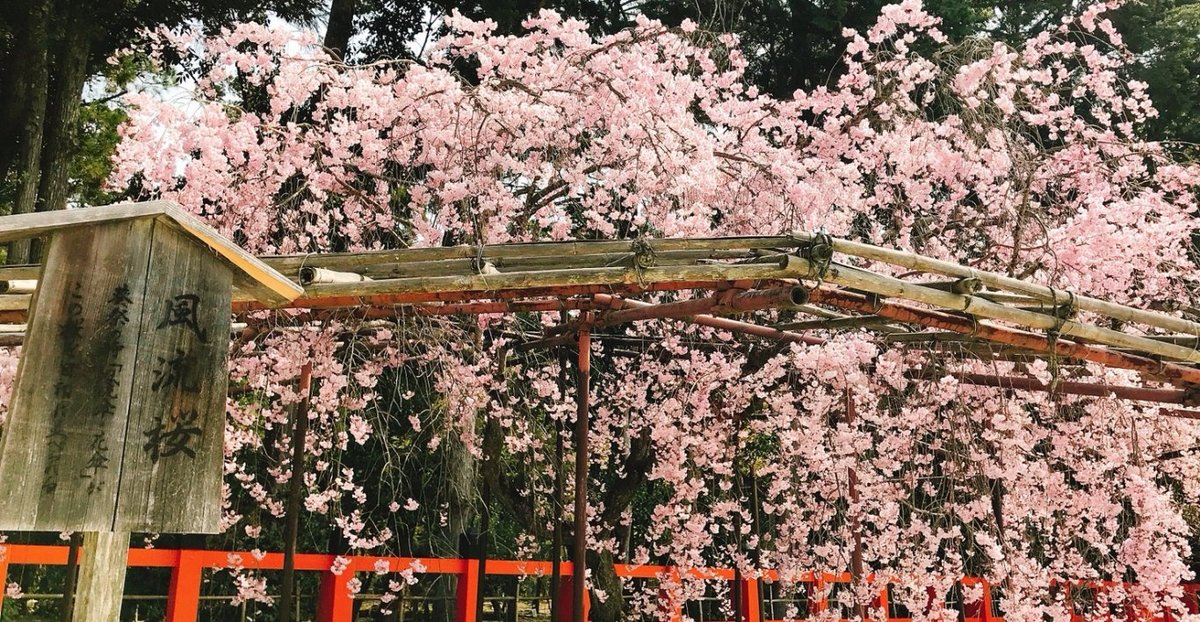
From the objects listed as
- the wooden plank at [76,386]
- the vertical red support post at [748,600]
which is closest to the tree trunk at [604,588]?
the vertical red support post at [748,600]

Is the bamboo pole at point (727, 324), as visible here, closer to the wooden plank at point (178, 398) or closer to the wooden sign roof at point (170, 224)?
the wooden sign roof at point (170, 224)

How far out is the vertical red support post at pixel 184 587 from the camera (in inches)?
213

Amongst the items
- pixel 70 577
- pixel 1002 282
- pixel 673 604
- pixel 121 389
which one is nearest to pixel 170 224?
pixel 121 389

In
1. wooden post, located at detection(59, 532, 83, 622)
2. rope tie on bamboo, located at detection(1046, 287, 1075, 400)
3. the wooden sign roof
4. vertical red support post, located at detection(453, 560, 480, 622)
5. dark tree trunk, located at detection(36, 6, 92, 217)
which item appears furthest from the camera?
dark tree trunk, located at detection(36, 6, 92, 217)

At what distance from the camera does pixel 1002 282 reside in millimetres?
4133

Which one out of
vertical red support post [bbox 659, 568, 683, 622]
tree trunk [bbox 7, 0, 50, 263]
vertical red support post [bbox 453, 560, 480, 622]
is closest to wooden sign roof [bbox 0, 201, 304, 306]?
vertical red support post [bbox 453, 560, 480, 622]

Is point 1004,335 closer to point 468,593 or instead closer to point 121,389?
point 121,389

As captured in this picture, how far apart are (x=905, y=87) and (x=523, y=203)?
3342 millimetres

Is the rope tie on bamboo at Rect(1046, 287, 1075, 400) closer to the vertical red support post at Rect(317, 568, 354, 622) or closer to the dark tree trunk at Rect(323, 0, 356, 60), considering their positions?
the vertical red support post at Rect(317, 568, 354, 622)

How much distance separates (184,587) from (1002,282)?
519cm

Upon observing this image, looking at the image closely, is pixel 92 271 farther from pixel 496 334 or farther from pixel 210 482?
pixel 496 334

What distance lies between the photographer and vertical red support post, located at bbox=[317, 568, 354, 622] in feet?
19.8

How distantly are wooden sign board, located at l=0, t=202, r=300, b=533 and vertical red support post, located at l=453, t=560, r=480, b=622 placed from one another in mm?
4160

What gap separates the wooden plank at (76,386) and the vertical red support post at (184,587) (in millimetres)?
3472
